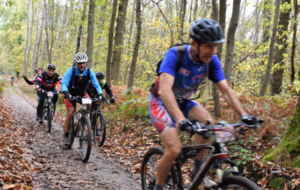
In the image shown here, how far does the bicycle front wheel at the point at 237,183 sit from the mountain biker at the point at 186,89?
142 millimetres

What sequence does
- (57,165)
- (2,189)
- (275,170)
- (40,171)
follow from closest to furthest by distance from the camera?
(2,189) < (275,170) < (40,171) < (57,165)

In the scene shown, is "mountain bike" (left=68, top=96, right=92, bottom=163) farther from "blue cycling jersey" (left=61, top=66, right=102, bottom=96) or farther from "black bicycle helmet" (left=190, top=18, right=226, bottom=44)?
"black bicycle helmet" (left=190, top=18, right=226, bottom=44)

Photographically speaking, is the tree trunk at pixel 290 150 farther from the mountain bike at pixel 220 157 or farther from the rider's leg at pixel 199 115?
the mountain bike at pixel 220 157

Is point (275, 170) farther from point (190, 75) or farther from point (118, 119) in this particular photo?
point (118, 119)

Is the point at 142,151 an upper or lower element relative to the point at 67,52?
lower

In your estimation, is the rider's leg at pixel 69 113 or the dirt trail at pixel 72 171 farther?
the rider's leg at pixel 69 113

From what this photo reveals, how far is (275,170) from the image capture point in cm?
402

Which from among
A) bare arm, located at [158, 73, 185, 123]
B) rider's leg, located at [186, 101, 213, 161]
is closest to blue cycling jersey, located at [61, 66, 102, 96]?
rider's leg, located at [186, 101, 213, 161]

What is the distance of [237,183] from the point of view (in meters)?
2.18

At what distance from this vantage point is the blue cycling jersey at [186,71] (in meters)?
2.78

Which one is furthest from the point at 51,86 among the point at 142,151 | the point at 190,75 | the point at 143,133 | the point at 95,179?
the point at 190,75

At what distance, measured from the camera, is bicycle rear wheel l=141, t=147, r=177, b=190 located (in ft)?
10.2

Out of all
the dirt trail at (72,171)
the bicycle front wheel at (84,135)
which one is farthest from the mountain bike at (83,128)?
the dirt trail at (72,171)

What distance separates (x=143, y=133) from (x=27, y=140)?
3.59 meters
